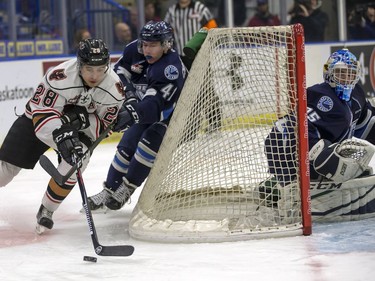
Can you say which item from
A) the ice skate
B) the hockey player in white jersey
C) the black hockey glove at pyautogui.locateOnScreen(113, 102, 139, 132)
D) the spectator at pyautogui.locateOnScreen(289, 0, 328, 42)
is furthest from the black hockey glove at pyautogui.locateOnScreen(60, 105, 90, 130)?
the spectator at pyautogui.locateOnScreen(289, 0, 328, 42)

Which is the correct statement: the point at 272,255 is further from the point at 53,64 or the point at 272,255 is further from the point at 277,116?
the point at 53,64

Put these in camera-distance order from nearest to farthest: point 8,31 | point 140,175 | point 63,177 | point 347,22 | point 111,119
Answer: point 63,177 → point 111,119 → point 140,175 → point 8,31 → point 347,22

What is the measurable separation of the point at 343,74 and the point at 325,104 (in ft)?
0.49

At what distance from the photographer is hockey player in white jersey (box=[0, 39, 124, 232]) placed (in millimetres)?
3756

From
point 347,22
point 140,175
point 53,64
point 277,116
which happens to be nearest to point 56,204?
point 140,175

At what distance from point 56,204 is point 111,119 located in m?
0.41

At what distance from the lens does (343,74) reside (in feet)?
13.0

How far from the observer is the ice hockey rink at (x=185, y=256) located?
3.15 metres

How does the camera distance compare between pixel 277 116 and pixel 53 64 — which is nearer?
pixel 277 116

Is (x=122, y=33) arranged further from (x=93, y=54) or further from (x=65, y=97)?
(x=93, y=54)

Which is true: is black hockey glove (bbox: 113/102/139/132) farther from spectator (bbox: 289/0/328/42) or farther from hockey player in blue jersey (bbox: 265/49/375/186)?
spectator (bbox: 289/0/328/42)

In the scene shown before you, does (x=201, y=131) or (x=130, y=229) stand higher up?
(x=201, y=131)

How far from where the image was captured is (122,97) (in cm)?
400

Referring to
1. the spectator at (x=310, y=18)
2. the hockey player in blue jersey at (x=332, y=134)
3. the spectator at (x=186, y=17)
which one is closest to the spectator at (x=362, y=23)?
the spectator at (x=310, y=18)
